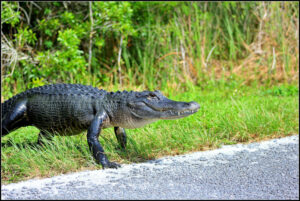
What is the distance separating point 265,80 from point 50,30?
4.74 meters

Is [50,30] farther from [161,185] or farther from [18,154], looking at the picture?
[161,185]

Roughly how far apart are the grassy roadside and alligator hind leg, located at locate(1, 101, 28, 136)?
0.25 meters

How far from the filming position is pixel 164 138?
460cm

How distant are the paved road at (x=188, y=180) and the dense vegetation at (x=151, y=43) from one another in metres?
3.86

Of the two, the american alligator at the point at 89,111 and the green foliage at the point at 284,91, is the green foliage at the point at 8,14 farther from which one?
the green foliage at the point at 284,91

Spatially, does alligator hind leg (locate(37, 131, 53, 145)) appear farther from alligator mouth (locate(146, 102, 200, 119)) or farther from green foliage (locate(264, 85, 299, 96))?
green foliage (locate(264, 85, 299, 96))

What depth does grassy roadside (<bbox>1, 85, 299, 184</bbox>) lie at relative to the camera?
3807mm

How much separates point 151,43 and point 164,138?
4025mm

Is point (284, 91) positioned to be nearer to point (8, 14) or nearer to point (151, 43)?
point (151, 43)

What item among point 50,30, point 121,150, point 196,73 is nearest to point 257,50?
point 196,73

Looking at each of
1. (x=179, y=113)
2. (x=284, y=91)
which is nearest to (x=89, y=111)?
(x=179, y=113)

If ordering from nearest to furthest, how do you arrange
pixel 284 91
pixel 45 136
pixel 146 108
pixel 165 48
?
pixel 146 108 → pixel 45 136 → pixel 284 91 → pixel 165 48

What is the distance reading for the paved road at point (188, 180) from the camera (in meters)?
3.06

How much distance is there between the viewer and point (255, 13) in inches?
350
